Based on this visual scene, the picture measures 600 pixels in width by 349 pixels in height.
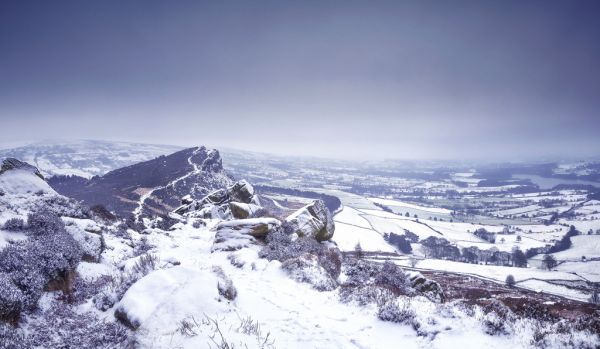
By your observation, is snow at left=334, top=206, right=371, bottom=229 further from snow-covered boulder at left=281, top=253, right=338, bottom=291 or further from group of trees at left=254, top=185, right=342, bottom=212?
snow-covered boulder at left=281, top=253, right=338, bottom=291

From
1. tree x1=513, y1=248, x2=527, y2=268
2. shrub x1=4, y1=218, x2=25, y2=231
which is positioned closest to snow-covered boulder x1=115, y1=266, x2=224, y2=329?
shrub x1=4, y1=218, x2=25, y2=231

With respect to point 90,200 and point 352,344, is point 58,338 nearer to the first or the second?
point 352,344

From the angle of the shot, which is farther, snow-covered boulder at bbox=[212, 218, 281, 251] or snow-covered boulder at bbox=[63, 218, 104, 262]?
snow-covered boulder at bbox=[212, 218, 281, 251]

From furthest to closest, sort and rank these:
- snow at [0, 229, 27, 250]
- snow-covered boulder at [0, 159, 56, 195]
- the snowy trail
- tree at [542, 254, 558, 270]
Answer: tree at [542, 254, 558, 270], the snowy trail, snow-covered boulder at [0, 159, 56, 195], snow at [0, 229, 27, 250]

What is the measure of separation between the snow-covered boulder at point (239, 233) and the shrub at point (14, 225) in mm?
9808

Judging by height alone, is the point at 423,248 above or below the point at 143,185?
below

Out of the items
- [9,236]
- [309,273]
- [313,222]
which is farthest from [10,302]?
[313,222]

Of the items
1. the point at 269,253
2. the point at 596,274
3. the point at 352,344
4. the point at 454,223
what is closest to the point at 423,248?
the point at 596,274

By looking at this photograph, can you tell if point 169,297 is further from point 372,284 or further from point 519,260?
point 519,260

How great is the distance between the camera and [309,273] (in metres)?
14.5

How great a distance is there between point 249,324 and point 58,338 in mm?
4988

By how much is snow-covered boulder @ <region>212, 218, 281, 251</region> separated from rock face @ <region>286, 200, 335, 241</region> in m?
3.09

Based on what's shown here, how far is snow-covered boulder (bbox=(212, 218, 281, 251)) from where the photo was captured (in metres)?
19.7

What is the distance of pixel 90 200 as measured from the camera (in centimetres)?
8056
